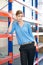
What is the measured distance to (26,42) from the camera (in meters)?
2.54

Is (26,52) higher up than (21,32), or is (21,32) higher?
Answer: (21,32)

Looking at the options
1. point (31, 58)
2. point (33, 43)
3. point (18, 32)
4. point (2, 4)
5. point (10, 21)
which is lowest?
point (31, 58)

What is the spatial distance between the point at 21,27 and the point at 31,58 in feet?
1.58

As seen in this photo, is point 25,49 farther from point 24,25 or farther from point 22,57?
point 24,25

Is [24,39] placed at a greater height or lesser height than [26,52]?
greater

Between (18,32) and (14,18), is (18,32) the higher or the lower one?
the lower one

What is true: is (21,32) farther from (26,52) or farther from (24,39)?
(26,52)

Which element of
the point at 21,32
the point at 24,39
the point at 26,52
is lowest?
the point at 26,52

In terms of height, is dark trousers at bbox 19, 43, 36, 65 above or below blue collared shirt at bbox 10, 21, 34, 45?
below

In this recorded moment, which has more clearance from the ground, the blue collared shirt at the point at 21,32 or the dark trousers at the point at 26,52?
the blue collared shirt at the point at 21,32

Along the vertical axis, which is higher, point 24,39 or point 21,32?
point 21,32

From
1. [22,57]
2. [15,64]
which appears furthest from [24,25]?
[15,64]

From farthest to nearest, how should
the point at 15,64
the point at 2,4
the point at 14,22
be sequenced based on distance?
the point at 2,4, the point at 15,64, the point at 14,22

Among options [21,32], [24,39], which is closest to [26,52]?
[24,39]
